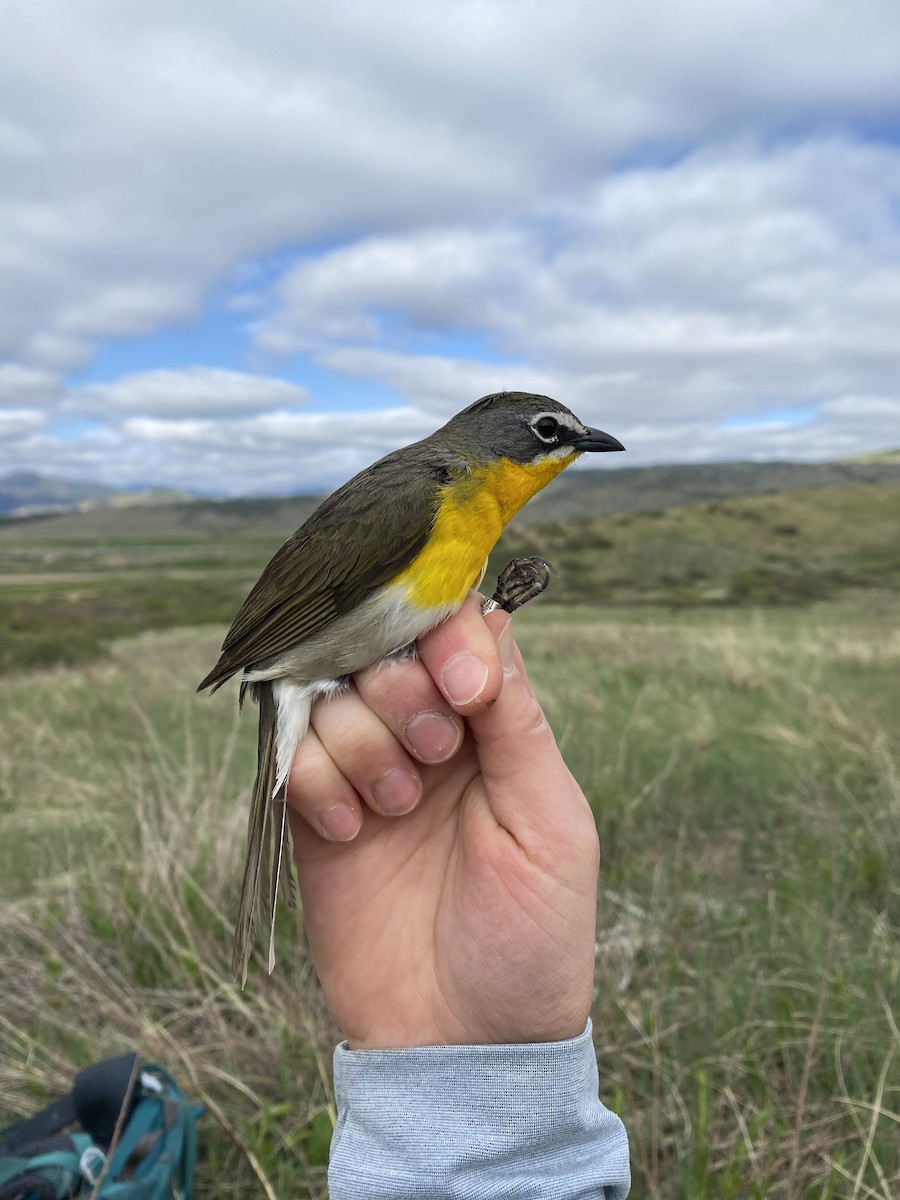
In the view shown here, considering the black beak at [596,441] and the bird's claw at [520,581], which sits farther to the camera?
the black beak at [596,441]

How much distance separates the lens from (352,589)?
2664mm

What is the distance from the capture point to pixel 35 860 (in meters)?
4.90

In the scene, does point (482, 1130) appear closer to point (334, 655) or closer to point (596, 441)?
point (334, 655)

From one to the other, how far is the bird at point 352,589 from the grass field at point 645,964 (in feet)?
3.16

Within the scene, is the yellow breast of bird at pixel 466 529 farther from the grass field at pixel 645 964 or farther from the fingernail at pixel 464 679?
the grass field at pixel 645 964

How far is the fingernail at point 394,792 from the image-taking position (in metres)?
2.43

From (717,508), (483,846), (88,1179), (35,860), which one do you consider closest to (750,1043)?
(483,846)

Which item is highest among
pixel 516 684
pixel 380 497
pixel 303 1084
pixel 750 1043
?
pixel 380 497

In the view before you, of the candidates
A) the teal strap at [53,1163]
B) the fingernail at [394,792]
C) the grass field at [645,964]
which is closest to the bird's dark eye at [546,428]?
the fingernail at [394,792]

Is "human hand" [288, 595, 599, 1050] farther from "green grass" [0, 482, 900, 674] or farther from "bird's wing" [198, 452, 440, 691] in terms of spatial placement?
"green grass" [0, 482, 900, 674]

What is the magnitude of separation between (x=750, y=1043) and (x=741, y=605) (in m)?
26.2

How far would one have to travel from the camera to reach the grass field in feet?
8.57

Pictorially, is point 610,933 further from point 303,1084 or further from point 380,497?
point 380,497

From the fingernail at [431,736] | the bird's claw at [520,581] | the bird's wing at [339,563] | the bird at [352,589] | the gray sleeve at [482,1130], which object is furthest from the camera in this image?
the bird's claw at [520,581]
